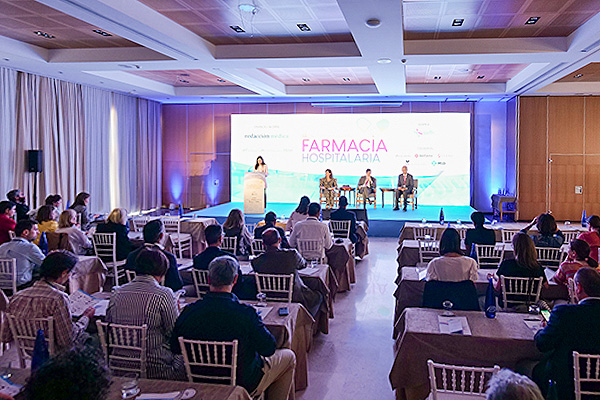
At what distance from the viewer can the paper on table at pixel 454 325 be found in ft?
10.8

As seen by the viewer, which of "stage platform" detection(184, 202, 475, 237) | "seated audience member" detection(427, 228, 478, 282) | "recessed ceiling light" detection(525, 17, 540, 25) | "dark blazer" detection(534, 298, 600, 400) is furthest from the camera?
"stage platform" detection(184, 202, 475, 237)

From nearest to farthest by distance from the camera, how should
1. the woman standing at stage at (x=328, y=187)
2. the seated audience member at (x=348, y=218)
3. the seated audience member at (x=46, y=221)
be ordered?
the seated audience member at (x=46, y=221) < the seated audience member at (x=348, y=218) < the woman standing at stage at (x=328, y=187)

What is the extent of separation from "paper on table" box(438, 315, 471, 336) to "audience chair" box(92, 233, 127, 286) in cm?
460

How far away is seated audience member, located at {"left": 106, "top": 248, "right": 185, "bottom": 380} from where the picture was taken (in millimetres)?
3023

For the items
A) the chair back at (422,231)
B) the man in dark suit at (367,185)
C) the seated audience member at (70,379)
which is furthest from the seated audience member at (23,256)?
the man in dark suit at (367,185)

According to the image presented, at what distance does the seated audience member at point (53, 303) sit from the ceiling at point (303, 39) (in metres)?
3.52

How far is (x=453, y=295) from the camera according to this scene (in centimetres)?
408

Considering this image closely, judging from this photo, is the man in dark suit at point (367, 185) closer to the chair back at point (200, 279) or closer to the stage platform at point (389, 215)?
the stage platform at point (389, 215)

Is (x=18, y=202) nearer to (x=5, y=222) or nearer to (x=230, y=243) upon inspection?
(x=5, y=222)

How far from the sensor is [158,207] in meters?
16.2

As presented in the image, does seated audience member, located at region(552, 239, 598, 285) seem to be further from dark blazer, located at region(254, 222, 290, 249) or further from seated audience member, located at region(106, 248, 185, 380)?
seated audience member, located at region(106, 248, 185, 380)

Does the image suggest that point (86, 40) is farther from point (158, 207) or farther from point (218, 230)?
point (158, 207)

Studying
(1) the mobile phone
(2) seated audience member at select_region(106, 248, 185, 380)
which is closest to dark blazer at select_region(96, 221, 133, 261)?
(1) the mobile phone

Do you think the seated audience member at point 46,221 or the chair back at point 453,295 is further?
the seated audience member at point 46,221
